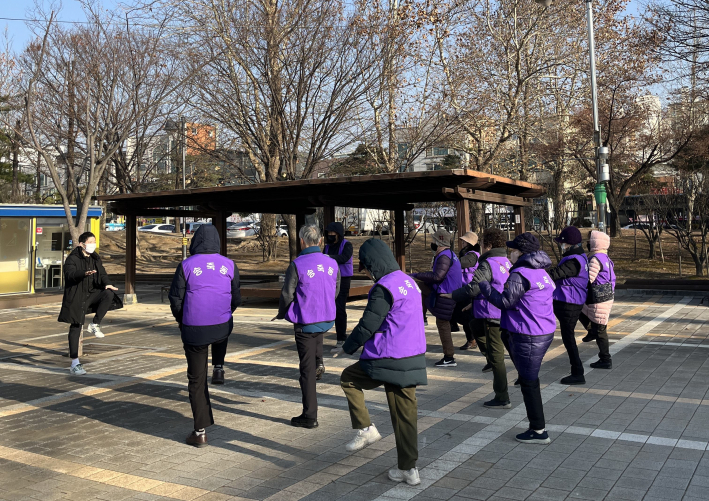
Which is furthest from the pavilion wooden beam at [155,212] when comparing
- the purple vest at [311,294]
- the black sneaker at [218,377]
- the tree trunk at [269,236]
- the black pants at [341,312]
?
the tree trunk at [269,236]

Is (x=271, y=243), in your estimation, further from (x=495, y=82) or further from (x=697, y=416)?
(x=697, y=416)

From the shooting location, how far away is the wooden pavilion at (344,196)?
39.9 ft

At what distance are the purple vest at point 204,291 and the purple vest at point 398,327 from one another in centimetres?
160

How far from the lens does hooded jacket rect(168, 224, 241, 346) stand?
5336 millimetres

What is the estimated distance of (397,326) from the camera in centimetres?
433

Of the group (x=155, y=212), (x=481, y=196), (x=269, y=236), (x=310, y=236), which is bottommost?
(x=310, y=236)

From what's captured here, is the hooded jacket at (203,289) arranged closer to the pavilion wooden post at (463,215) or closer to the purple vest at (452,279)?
the purple vest at (452,279)

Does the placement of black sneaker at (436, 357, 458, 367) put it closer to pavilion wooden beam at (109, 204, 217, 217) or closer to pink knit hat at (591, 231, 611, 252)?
pink knit hat at (591, 231, 611, 252)

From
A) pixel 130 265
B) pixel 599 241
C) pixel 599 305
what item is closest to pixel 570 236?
pixel 599 241

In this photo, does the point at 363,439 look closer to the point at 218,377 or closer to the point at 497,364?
the point at 497,364

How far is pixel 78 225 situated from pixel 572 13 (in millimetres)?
16933

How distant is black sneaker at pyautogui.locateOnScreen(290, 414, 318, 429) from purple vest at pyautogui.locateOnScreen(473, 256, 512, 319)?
6.49 feet

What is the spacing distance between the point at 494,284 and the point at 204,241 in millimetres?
2795

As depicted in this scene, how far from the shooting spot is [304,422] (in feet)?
18.9
